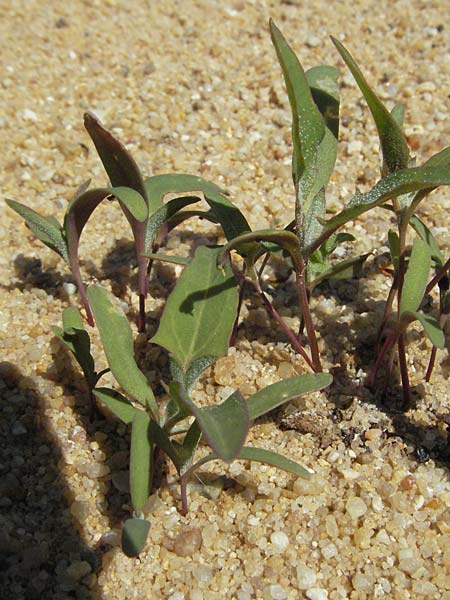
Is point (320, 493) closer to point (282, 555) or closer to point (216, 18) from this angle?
point (282, 555)

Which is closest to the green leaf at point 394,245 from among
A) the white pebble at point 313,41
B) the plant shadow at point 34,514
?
the plant shadow at point 34,514

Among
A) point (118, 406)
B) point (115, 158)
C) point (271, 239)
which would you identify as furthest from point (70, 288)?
point (271, 239)

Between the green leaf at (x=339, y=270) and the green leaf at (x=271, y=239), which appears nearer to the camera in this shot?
the green leaf at (x=271, y=239)

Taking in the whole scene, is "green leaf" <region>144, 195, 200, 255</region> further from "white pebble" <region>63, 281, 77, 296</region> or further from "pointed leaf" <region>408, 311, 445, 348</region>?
"pointed leaf" <region>408, 311, 445, 348</region>

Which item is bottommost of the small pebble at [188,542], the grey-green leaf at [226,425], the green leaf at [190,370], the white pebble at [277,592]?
the small pebble at [188,542]

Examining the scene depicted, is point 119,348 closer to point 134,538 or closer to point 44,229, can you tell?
point 134,538

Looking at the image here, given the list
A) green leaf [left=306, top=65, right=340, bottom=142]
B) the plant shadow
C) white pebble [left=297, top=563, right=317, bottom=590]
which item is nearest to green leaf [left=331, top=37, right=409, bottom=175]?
green leaf [left=306, top=65, right=340, bottom=142]

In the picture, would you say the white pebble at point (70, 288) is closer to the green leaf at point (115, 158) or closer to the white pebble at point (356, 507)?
the green leaf at point (115, 158)
